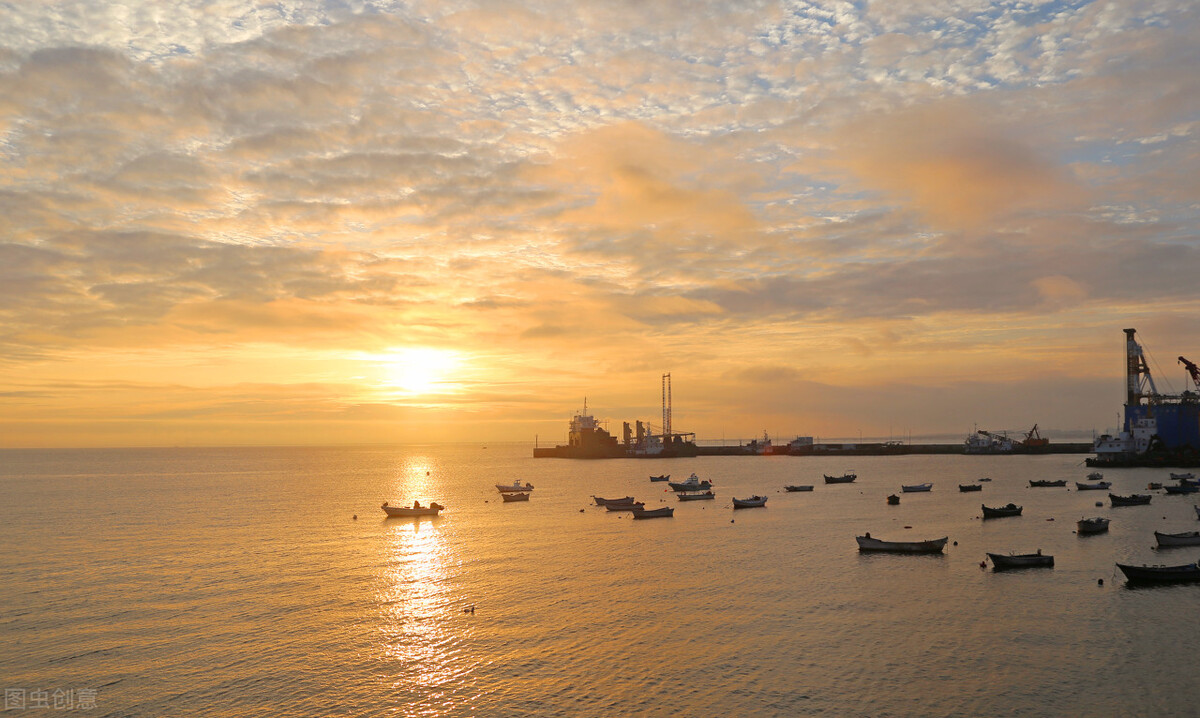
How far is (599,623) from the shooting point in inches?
2002

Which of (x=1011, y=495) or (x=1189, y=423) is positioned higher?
(x=1189, y=423)

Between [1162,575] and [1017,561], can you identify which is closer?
[1162,575]

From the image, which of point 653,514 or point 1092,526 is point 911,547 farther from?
point 653,514

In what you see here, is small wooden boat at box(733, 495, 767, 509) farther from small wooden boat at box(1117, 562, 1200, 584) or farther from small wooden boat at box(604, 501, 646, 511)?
small wooden boat at box(1117, 562, 1200, 584)

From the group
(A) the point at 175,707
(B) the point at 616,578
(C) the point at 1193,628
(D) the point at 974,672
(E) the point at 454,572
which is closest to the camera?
(A) the point at 175,707

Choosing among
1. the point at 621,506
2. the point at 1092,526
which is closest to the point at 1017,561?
the point at 1092,526

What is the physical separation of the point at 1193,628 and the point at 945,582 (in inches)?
694

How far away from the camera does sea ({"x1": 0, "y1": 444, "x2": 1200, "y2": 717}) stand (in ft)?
123

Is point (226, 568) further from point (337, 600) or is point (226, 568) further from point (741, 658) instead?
point (741, 658)

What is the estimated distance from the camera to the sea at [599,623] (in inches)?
1478

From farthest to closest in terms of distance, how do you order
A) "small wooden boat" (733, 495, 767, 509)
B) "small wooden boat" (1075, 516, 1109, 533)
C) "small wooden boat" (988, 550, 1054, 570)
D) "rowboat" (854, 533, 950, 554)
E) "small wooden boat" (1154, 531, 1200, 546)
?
"small wooden boat" (733, 495, 767, 509) → "small wooden boat" (1075, 516, 1109, 533) → "small wooden boat" (1154, 531, 1200, 546) → "rowboat" (854, 533, 950, 554) → "small wooden boat" (988, 550, 1054, 570)

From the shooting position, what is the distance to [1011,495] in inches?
5433

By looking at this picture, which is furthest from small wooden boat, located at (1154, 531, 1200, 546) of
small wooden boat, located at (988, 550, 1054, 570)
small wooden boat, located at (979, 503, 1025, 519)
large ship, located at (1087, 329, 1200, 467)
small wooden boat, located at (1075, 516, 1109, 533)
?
large ship, located at (1087, 329, 1200, 467)

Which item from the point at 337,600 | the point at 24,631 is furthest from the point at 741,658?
the point at 24,631
